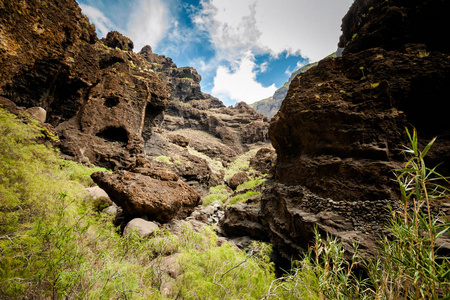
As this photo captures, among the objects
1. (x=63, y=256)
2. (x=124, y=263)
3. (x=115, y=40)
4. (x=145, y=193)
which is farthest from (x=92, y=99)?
(x=115, y=40)

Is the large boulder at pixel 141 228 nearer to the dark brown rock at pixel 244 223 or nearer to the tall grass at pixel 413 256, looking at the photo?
the tall grass at pixel 413 256

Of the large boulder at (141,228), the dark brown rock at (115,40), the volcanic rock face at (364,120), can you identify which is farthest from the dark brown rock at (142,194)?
the dark brown rock at (115,40)

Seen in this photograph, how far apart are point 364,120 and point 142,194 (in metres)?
7.53

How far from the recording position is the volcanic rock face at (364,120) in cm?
490

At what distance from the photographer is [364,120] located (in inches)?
215

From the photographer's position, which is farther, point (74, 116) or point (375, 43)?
point (74, 116)

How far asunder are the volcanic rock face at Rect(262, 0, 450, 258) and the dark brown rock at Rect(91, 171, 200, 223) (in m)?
4.17

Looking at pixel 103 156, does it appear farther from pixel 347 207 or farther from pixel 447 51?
pixel 447 51

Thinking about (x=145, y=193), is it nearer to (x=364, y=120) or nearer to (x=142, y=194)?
(x=142, y=194)

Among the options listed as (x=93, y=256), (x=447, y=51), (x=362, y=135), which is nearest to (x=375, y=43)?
(x=447, y=51)

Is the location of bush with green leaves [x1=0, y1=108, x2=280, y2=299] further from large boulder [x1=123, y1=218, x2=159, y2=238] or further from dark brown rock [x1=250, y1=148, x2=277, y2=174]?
dark brown rock [x1=250, y1=148, x2=277, y2=174]

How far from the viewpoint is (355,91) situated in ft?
19.6

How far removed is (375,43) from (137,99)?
588 inches

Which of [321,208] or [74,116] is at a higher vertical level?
[74,116]
